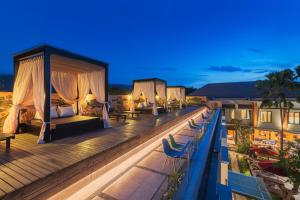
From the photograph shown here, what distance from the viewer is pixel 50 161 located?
3.19 meters

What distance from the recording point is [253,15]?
1900cm

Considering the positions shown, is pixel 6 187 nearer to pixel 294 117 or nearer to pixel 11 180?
pixel 11 180

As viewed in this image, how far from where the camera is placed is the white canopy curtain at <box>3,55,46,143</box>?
473 cm

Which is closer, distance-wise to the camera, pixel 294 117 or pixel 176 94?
pixel 294 117

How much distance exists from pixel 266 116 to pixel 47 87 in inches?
828

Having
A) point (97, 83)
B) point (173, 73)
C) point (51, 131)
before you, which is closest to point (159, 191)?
point (51, 131)

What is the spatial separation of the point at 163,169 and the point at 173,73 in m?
60.5

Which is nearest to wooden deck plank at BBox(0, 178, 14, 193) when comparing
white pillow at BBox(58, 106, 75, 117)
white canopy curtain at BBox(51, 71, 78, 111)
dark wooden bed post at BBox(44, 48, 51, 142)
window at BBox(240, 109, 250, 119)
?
dark wooden bed post at BBox(44, 48, 51, 142)

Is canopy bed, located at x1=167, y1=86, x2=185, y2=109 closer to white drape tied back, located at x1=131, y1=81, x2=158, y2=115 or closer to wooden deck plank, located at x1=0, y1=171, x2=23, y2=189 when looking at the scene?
white drape tied back, located at x1=131, y1=81, x2=158, y2=115

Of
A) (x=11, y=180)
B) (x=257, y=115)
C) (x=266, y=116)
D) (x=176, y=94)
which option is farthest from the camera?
(x=257, y=115)

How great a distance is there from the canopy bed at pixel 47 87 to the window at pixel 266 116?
61.2 ft

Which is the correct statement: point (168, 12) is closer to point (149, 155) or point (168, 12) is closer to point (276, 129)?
point (276, 129)

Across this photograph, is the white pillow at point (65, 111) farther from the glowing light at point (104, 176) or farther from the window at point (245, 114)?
the window at point (245, 114)

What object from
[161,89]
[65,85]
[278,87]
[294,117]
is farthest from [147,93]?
[294,117]
